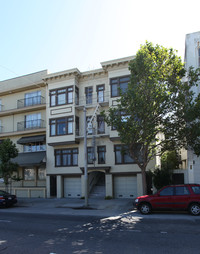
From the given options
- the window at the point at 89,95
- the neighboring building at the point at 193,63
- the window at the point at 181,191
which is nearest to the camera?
the window at the point at 181,191

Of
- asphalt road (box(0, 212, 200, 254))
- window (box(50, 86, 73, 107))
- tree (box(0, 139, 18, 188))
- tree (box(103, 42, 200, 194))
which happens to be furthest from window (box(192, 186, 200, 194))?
tree (box(0, 139, 18, 188))

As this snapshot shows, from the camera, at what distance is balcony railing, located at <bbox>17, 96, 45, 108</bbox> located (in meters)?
24.7

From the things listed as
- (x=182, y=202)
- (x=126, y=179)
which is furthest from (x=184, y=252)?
(x=126, y=179)

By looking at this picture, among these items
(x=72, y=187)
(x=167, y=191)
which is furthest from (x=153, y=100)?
(x=72, y=187)

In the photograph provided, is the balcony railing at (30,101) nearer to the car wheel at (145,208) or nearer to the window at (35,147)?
the window at (35,147)

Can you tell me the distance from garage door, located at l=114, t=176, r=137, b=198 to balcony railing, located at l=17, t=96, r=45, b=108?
1133 centimetres

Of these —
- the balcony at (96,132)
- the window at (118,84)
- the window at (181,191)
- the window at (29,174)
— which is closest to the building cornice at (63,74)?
the window at (118,84)

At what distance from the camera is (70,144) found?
22.3 meters

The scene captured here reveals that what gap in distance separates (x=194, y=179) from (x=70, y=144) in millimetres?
11339

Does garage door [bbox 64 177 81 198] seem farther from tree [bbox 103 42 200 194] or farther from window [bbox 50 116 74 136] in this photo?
tree [bbox 103 42 200 194]

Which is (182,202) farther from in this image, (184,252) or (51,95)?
(51,95)

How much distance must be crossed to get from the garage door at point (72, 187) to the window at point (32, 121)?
6692 mm

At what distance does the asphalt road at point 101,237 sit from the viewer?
6.73m

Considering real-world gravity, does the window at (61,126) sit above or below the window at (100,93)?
below
